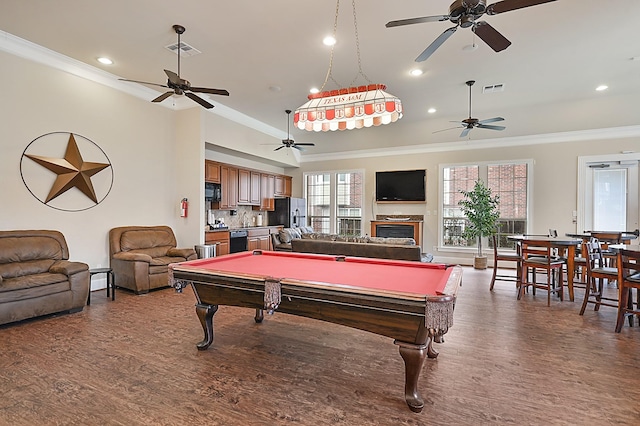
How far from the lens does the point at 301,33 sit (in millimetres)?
3887

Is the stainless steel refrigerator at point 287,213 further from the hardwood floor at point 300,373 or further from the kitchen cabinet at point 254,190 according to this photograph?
the hardwood floor at point 300,373

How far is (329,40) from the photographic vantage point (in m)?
4.02

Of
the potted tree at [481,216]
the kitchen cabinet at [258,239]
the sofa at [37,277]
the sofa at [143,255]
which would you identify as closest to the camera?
the sofa at [37,277]

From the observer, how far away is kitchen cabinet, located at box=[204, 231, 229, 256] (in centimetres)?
650

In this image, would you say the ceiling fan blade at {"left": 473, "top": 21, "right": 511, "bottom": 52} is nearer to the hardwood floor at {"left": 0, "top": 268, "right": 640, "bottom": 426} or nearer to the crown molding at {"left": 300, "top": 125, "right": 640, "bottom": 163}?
the hardwood floor at {"left": 0, "top": 268, "right": 640, "bottom": 426}

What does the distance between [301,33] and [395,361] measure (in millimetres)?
3783

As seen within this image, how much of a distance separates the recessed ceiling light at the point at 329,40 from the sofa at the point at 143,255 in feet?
12.5

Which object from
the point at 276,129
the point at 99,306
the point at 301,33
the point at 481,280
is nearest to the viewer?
the point at 301,33

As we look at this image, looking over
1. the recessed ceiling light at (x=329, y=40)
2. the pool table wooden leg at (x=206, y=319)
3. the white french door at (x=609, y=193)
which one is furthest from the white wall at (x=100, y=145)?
the white french door at (x=609, y=193)

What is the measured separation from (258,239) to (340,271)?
5.44 metres

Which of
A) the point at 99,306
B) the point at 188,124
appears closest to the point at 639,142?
the point at 188,124

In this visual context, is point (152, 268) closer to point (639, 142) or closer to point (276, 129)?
point (276, 129)

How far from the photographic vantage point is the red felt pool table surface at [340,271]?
224cm

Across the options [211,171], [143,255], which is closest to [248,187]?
[211,171]
